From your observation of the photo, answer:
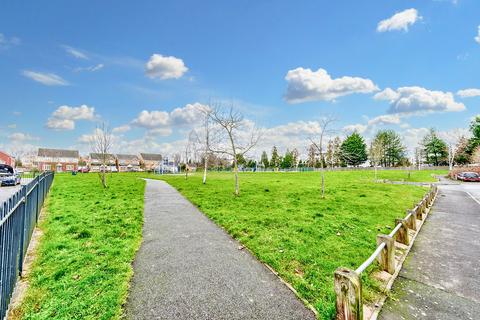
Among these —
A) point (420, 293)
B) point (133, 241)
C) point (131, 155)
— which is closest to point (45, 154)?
point (131, 155)

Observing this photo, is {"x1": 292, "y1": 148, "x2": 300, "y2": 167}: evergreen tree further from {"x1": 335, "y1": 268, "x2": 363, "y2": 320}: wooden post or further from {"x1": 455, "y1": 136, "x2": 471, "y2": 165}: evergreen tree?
{"x1": 335, "y1": 268, "x2": 363, "y2": 320}: wooden post

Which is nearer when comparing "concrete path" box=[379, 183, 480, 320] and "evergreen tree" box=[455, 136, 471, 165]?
"concrete path" box=[379, 183, 480, 320]

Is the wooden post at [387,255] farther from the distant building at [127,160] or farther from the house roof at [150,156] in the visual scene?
the house roof at [150,156]

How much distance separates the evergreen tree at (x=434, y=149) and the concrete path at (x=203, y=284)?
9973 centimetres

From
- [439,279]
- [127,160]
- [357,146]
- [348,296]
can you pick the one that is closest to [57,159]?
[127,160]

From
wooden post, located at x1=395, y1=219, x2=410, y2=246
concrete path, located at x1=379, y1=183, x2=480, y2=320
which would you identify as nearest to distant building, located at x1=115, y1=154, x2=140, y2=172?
wooden post, located at x1=395, y1=219, x2=410, y2=246

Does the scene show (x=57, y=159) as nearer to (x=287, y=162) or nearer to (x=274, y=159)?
(x=274, y=159)

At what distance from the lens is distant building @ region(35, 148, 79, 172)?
8806 centimetres

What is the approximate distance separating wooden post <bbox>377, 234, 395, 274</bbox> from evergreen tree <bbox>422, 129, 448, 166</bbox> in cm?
9793

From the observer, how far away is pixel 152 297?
4.08 metres

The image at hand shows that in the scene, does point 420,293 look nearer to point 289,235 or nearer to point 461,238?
point 289,235

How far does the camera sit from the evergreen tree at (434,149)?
8238cm

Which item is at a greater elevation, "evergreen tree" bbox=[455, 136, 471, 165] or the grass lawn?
"evergreen tree" bbox=[455, 136, 471, 165]

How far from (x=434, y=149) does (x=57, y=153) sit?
13502cm
